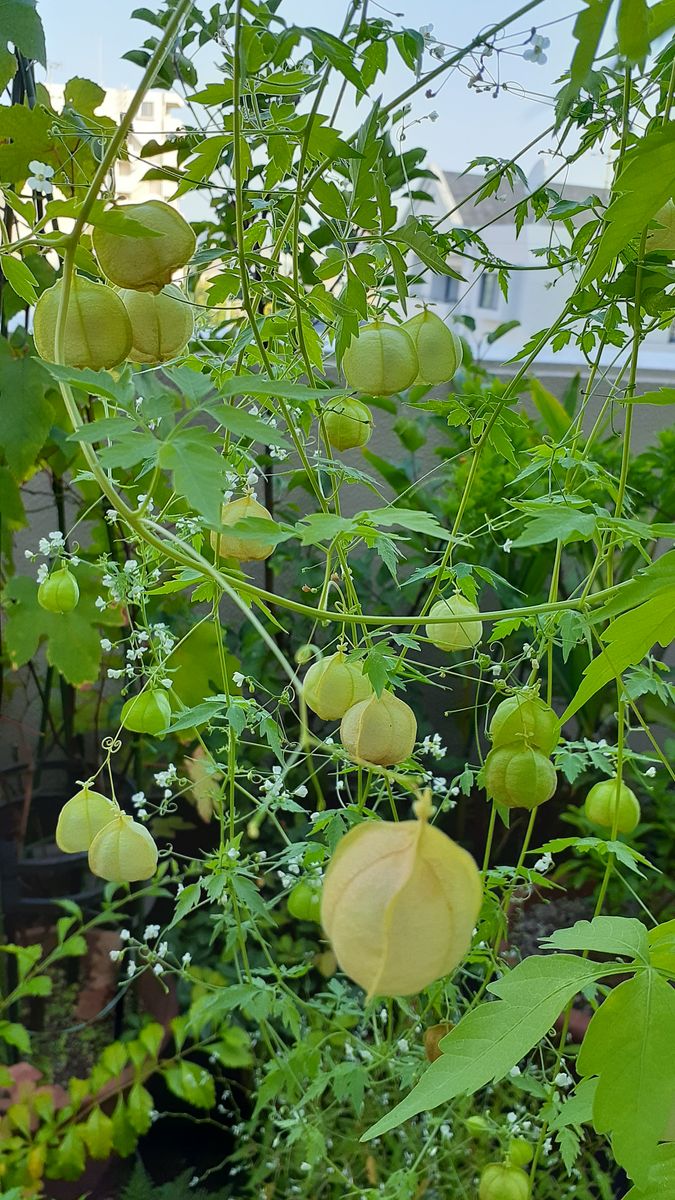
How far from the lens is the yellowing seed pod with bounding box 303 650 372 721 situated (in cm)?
49

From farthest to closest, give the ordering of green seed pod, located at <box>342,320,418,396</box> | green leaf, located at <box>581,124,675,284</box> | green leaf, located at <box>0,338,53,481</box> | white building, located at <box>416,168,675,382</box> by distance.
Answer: white building, located at <box>416,168,675,382</box> → green leaf, located at <box>0,338,53,481</box> → green seed pod, located at <box>342,320,418,396</box> → green leaf, located at <box>581,124,675,284</box>

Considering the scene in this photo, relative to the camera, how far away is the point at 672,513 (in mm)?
1577

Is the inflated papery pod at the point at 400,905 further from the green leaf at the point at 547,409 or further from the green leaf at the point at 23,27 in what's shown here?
the green leaf at the point at 547,409

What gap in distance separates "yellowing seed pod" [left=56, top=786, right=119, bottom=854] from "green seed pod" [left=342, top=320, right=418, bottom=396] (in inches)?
10.7

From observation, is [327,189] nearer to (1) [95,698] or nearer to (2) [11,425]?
(2) [11,425]

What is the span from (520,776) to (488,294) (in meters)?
1.93

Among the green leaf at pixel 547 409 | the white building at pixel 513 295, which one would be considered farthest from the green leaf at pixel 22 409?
the white building at pixel 513 295

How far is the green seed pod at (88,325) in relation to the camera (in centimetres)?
39

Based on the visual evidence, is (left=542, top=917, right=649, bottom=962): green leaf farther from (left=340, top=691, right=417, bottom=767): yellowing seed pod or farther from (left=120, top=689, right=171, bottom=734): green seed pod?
(left=120, top=689, right=171, bottom=734): green seed pod

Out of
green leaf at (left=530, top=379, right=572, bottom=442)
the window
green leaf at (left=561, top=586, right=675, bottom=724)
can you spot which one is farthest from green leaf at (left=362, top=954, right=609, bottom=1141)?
the window

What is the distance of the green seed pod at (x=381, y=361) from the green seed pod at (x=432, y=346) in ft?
0.10

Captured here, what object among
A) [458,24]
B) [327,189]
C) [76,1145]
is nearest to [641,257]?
[327,189]

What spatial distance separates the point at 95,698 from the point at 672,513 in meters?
0.96

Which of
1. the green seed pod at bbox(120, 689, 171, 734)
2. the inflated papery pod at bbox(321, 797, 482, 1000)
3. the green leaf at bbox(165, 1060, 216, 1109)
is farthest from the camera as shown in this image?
the green leaf at bbox(165, 1060, 216, 1109)
